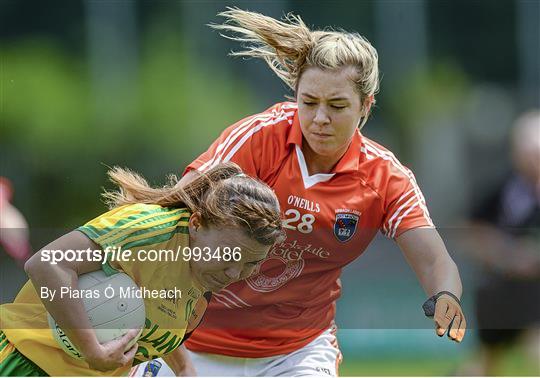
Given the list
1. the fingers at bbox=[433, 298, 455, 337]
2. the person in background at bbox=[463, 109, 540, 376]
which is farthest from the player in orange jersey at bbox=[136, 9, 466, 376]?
the person in background at bbox=[463, 109, 540, 376]

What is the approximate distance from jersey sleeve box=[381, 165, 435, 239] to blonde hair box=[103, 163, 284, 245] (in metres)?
0.70

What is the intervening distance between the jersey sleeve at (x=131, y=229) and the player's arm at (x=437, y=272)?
42.9 inches

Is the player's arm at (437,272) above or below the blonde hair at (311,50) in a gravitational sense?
below

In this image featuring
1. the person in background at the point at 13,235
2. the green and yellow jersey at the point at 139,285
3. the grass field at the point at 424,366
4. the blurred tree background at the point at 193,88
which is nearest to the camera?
the green and yellow jersey at the point at 139,285

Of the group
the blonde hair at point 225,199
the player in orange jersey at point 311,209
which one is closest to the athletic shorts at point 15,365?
the blonde hair at point 225,199

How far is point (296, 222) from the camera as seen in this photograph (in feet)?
14.1

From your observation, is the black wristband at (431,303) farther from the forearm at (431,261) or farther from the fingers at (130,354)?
the fingers at (130,354)

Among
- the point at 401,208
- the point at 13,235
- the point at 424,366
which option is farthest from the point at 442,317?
the point at 424,366

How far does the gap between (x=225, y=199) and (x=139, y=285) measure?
0.46m

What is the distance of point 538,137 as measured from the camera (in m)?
6.75

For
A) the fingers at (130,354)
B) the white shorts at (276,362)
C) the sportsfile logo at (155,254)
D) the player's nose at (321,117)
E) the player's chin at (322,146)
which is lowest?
the white shorts at (276,362)

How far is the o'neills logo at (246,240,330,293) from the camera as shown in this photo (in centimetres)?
439

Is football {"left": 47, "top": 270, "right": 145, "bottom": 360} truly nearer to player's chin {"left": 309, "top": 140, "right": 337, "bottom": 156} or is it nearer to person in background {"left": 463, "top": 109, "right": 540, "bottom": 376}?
player's chin {"left": 309, "top": 140, "right": 337, "bottom": 156}

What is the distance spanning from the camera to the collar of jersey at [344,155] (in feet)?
14.1
